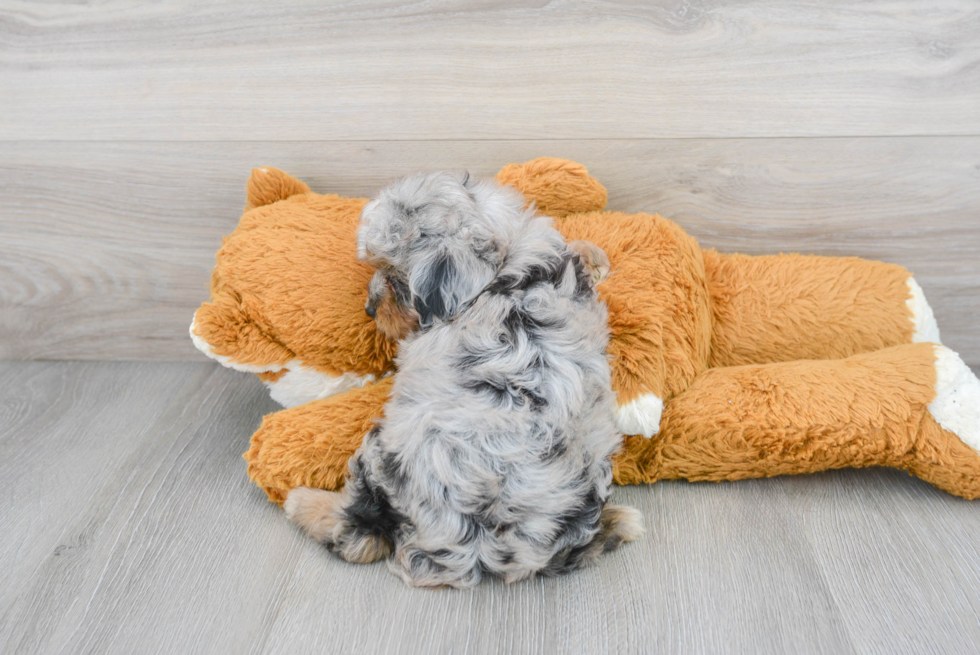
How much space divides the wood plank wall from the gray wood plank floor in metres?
0.85

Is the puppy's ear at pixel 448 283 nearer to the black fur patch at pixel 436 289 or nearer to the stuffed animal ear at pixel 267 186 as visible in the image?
the black fur patch at pixel 436 289

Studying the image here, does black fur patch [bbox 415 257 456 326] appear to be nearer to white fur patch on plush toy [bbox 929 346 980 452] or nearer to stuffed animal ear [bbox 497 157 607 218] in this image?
stuffed animal ear [bbox 497 157 607 218]

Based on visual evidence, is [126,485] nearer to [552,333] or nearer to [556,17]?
[552,333]

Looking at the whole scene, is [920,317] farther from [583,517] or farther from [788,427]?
[583,517]

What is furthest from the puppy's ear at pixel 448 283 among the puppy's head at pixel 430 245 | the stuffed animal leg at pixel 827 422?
the stuffed animal leg at pixel 827 422

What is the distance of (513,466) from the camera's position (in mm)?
1514

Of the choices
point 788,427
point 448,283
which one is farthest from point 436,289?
point 788,427

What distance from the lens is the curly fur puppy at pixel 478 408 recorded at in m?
1.53

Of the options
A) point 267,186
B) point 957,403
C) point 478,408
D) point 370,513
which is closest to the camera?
point 478,408

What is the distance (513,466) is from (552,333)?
327mm

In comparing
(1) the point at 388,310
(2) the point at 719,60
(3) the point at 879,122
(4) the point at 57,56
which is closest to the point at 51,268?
(4) the point at 57,56

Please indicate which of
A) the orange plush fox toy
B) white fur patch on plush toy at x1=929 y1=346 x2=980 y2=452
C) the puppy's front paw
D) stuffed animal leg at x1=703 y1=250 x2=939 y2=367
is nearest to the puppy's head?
the orange plush fox toy

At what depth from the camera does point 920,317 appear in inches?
80.4

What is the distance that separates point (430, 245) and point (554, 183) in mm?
555
